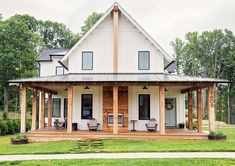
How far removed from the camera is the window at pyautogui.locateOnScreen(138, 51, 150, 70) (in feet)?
67.3

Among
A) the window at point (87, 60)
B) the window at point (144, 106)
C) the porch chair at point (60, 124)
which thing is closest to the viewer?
the window at point (144, 106)

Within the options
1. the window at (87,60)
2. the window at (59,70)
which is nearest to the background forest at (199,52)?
the window at (59,70)

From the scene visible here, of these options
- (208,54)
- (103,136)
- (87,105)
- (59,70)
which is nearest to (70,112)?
(103,136)

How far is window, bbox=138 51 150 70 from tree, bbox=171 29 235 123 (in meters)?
32.9

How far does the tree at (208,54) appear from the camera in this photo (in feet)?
170

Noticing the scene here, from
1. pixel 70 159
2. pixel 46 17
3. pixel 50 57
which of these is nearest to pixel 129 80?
pixel 70 159

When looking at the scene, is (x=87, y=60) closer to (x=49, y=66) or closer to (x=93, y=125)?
(x=93, y=125)

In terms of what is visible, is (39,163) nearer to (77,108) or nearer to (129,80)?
(129,80)

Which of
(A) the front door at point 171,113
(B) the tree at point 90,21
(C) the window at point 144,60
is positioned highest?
(B) the tree at point 90,21

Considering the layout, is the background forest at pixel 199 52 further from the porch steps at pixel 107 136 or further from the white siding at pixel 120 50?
the porch steps at pixel 107 136

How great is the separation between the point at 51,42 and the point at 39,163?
49310 mm

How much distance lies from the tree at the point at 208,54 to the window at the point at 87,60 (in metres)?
33.9

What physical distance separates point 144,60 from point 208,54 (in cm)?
3473

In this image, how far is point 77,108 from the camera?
68.1 ft
